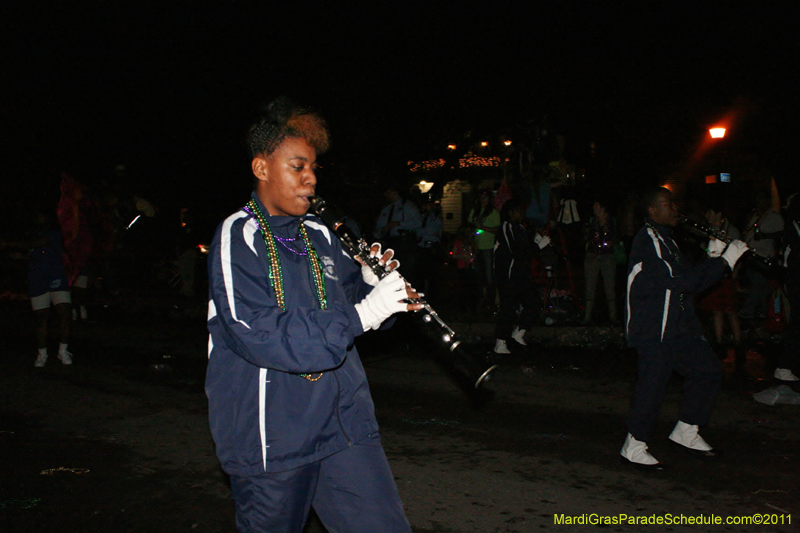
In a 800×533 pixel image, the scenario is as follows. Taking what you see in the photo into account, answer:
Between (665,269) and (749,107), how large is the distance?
44.9ft

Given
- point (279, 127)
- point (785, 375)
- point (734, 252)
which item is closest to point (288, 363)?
point (279, 127)

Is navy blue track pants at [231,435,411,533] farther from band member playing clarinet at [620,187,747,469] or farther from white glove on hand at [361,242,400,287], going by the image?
band member playing clarinet at [620,187,747,469]

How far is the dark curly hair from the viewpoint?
2629mm

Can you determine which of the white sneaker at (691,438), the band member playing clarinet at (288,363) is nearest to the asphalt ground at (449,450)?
the white sneaker at (691,438)

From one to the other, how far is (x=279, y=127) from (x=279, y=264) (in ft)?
1.72

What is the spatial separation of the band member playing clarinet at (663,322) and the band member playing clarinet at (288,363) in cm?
279

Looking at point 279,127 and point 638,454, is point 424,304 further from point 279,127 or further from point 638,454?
point 638,454

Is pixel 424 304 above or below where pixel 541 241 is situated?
below

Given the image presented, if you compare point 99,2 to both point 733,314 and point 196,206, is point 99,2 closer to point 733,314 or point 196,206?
point 196,206

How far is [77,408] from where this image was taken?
695 cm

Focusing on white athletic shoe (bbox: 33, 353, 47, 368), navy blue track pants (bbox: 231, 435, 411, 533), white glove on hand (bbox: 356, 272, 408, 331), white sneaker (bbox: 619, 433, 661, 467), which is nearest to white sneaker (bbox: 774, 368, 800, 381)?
white sneaker (bbox: 619, 433, 661, 467)

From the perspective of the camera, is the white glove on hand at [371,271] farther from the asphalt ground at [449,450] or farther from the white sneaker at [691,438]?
the white sneaker at [691,438]

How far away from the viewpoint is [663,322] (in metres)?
4.81

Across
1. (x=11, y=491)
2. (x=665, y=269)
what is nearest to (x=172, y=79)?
(x=11, y=491)
